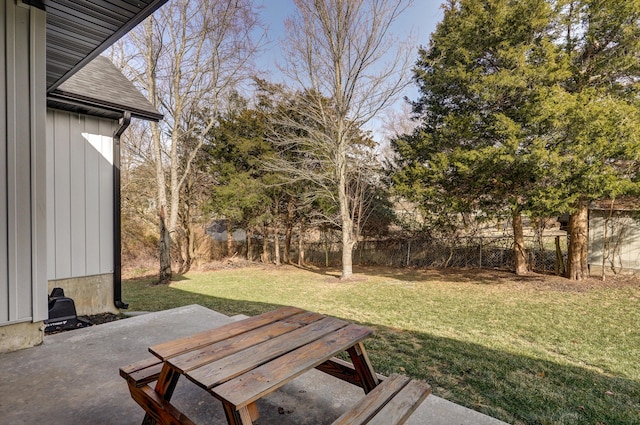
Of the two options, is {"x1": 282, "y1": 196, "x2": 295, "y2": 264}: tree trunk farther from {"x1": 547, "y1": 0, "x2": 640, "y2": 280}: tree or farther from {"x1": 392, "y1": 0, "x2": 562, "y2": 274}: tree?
{"x1": 547, "y1": 0, "x2": 640, "y2": 280}: tree

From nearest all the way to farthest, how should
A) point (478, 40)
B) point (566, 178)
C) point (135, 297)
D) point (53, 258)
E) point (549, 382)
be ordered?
1. point (549, 382)
2. point (53, 258)
3. point (566, 178)
4. point (135, 297)
5. point (478, 40)

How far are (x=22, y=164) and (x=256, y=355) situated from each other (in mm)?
2480

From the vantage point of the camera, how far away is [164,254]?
9.52m

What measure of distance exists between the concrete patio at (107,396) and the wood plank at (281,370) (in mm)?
481

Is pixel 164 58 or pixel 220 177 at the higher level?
pixel 164 58

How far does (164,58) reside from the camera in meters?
10.1

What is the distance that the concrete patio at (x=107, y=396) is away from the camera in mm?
1848

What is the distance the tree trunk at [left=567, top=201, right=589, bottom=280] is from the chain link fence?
2.08ft

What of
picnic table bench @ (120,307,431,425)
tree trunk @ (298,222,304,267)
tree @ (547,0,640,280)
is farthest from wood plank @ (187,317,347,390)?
tree trunk @ (298,222,304,267)

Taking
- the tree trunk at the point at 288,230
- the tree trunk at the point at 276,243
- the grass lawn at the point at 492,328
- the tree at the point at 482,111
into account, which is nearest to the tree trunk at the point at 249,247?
the tree trunk at the point at 276,243

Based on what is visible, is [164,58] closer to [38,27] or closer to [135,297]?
[135,297]

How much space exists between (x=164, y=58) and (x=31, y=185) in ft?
29.7

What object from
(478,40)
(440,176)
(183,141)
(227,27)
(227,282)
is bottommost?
(227,282)

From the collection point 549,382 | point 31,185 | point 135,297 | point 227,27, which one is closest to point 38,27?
point 31,185
